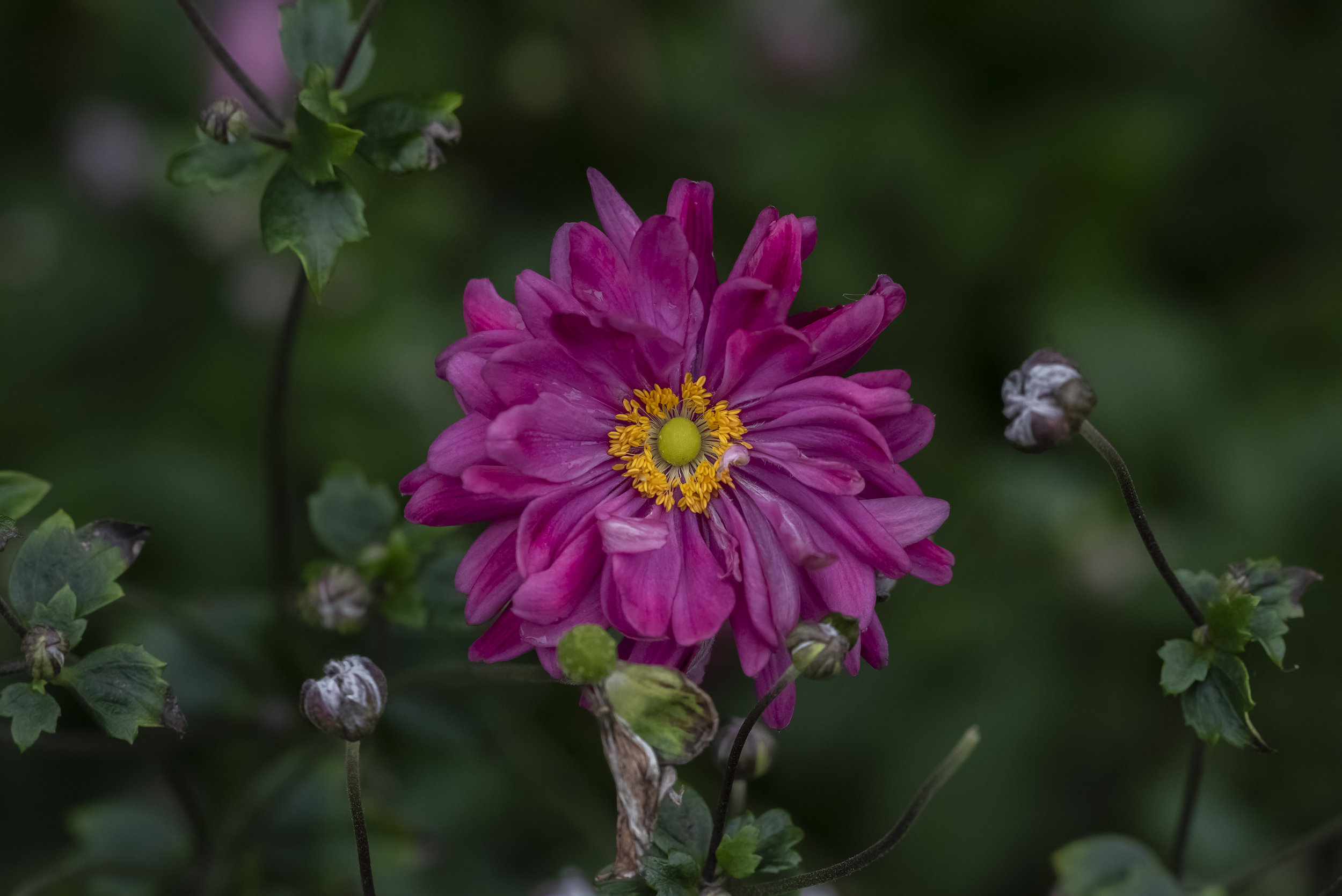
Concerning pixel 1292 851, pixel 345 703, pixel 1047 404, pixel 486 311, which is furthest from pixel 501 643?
pixel 1292 851

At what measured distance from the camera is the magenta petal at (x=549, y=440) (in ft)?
6.25

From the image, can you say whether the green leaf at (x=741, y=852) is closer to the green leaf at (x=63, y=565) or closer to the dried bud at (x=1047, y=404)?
the dried bud at (x=1047, y=404)

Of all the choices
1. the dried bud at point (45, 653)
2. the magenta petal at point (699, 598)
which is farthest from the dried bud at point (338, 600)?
the magenta petal at point (699, 598)

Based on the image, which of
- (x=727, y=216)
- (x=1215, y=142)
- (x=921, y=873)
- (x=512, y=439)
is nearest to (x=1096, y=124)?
(x=1215, y=142)

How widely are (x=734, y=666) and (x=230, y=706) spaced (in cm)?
155

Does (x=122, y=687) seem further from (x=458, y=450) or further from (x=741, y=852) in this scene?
(x=741, y=852)

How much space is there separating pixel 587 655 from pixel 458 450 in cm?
42

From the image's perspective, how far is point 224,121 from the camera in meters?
2.15

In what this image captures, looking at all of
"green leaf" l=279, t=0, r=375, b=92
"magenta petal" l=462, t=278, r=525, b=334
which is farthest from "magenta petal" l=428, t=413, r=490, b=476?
"green leaf" l=279, t=0, r=375, b=92

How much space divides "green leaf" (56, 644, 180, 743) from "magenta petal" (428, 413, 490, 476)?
60 cm

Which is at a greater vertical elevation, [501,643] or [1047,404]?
[1047,404]

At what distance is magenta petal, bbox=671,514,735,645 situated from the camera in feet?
6.23

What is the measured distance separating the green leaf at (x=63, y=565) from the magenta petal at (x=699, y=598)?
3.22ft

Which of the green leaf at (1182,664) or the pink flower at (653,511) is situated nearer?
the pink flower at (653,511)
